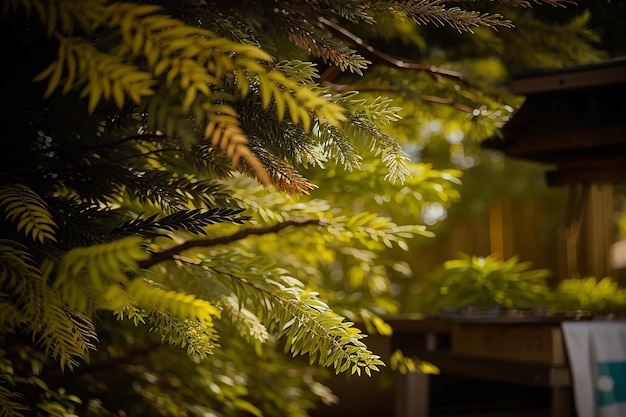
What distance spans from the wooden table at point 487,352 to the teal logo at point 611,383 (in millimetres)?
107

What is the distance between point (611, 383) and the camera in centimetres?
218

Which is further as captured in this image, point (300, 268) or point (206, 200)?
point (300, 268)

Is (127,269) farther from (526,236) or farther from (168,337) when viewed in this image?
(526,236)

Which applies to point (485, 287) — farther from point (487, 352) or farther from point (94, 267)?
point (94, 267)

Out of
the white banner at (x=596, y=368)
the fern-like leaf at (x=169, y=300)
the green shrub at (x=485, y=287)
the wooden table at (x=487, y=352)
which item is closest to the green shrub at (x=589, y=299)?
the green shrub at (x=485, y=287)

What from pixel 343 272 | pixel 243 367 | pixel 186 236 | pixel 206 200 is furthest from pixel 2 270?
pixel 343 272

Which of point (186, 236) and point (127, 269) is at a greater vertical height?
point (186, 236)

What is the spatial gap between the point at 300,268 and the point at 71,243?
4.53ft

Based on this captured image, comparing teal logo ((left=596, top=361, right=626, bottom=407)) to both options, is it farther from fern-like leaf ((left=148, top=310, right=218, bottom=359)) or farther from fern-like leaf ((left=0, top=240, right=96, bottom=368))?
fern-like leaf ((left=0, top=240, right=96, bottom=368))

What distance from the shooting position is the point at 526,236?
6.49 meters

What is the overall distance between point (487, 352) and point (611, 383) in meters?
0.45

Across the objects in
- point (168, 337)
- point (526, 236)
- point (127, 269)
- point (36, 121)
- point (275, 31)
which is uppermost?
point (526, 236)

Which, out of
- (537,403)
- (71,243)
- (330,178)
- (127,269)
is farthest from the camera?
(537,403)

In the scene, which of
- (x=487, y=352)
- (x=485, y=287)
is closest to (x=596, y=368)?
(x=487, y=352)
